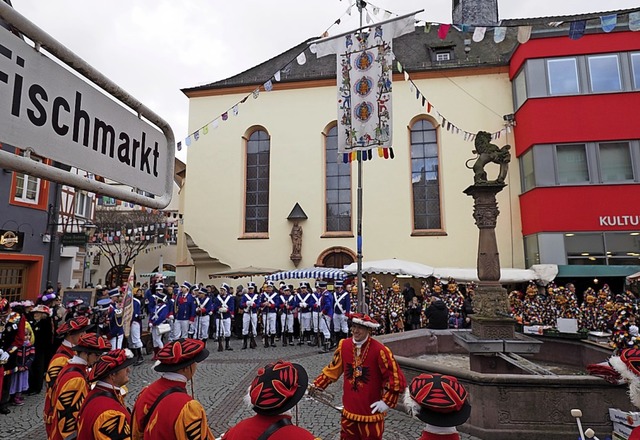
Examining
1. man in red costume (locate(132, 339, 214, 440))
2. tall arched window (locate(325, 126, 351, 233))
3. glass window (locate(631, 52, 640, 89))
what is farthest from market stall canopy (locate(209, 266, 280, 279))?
glass window (locate(631, 52, 640, 89))

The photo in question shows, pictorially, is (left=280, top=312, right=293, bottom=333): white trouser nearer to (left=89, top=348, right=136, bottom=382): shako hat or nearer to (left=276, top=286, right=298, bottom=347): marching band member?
(left=276, top=286, right=298, bottom=347): marching band member

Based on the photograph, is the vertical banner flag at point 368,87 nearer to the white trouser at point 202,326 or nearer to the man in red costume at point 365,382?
the man in red costume at point 365,382

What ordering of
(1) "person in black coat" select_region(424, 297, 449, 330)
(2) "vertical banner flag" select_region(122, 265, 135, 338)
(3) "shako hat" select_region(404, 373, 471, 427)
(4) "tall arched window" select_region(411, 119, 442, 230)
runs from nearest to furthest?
(3) "shako hat" select_region(404, 373, 471, 427), (2) "vertical banner flag" select_region(122, 265, 135, 338), (1) "person in black coat" select_region(424, 297, 449, 330), (4) "tall arched window" select_region(411, 119, 442, 230)

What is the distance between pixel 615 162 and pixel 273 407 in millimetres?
19881

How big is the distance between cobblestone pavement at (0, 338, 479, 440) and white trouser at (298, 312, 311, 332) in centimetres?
215

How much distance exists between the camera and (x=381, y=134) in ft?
29.7

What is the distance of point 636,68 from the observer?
17.3m

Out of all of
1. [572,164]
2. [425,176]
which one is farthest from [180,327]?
[572,164]

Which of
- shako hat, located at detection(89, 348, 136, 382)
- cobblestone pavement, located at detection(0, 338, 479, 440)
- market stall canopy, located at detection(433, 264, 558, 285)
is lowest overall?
cobblestone pavement, located at detection(0, 338, 479, 440)

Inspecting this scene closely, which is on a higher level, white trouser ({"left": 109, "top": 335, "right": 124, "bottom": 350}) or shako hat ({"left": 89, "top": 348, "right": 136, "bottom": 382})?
shako hat ({"left": 89, "top": 348, "right": 136, "bottom": 382})

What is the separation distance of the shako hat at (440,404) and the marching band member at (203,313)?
41.9 feet

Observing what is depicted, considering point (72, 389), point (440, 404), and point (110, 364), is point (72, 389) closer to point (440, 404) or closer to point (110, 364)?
point (110, 364)

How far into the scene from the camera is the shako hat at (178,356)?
3285 millimetres

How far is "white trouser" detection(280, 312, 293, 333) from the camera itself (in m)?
14.8
